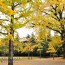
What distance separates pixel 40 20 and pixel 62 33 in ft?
35.4

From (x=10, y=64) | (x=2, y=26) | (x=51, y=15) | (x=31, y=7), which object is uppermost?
(x=51, y=15)

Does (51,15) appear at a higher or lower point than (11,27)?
higher

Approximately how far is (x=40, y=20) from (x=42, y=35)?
14.6 feet

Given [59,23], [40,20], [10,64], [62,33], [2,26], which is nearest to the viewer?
[2,26]

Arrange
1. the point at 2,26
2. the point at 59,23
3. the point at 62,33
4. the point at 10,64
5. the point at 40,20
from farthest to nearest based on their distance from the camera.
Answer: the point at 62,33 < the point at 59,23 < the point at 40,20 < the point at 10,64 < the point at 2,26

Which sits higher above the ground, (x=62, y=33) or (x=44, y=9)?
(x=44, y=9)

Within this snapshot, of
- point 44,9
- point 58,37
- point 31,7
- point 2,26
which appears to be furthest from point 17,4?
point 58,37

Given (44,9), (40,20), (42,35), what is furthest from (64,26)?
(40,20)

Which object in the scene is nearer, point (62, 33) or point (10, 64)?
point (10, 64)

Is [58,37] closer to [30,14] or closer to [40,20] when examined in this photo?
[40,20]

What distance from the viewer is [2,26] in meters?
16.4

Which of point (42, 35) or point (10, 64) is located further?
point (42, 35)

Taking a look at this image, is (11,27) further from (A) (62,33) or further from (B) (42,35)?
(A) (62,33)

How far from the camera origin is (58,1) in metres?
26.9
